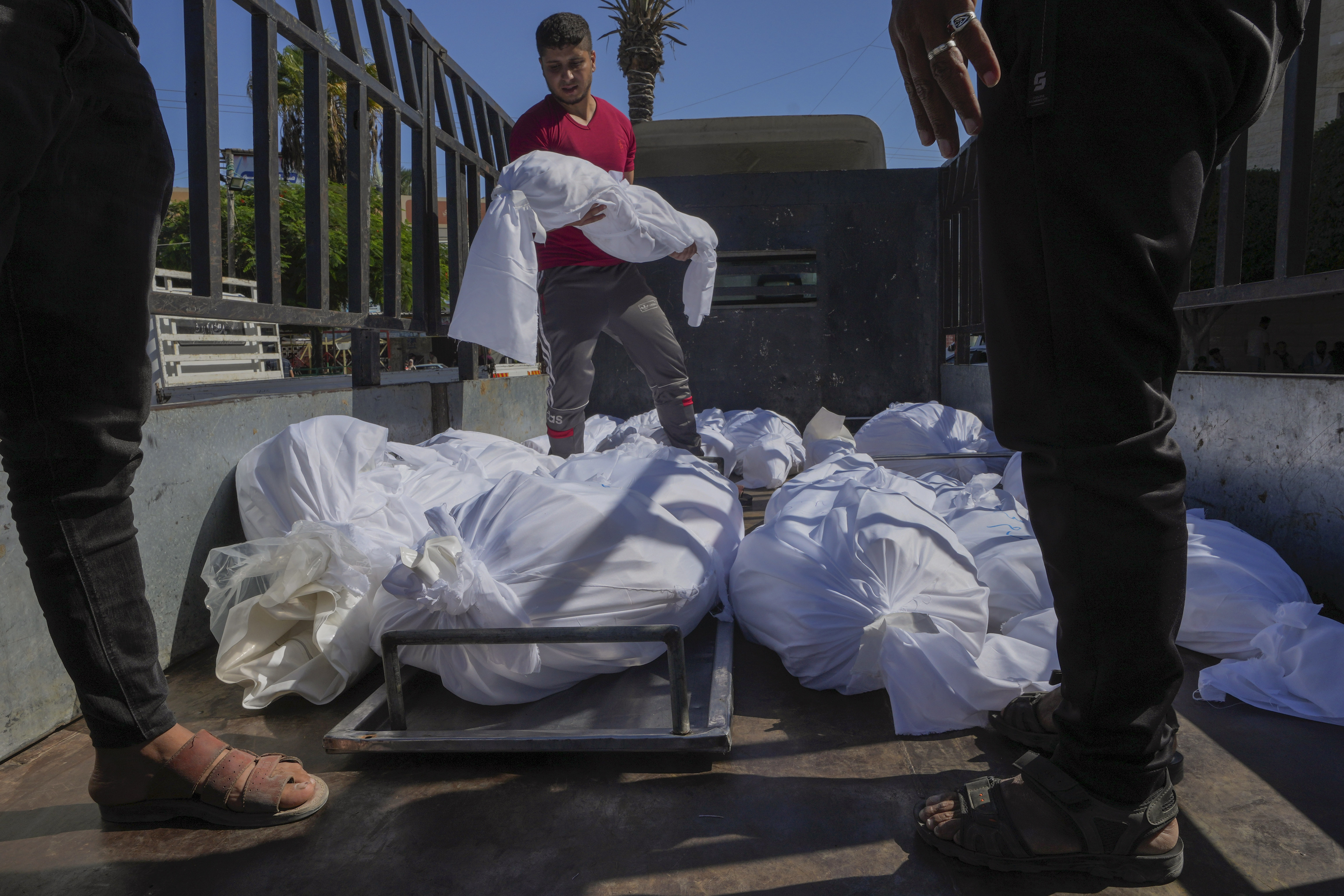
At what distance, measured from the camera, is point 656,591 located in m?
1.69

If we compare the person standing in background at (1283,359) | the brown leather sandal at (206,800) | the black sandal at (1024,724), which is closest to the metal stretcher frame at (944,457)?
the black sandal at (1024,724)

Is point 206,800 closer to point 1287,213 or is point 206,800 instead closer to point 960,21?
point 960,21

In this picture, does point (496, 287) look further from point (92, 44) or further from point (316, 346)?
point (316, 346)

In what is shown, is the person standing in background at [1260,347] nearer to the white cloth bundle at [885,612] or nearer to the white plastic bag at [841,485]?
the white plastic bag at [841,485]

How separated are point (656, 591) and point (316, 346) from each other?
2462cm

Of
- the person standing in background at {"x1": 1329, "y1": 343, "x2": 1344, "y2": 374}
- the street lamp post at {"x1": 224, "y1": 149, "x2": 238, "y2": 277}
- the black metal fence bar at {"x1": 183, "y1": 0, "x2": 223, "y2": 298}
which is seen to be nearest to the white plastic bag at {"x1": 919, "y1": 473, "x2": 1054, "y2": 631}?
the black metal fence bar at {"x1": 183, "y1": 0, "x2": 223, "y2": 298}

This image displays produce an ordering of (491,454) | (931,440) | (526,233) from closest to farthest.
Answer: (491,454), (526,233), (931,440)

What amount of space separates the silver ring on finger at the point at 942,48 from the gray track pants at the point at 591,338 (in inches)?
105

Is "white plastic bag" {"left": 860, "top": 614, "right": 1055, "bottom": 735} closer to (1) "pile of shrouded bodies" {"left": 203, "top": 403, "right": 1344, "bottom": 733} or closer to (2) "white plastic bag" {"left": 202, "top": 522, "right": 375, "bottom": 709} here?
(1) "pile of shrouded bodies" {"left": 203, "top": 403, "right": 1344, "bottom": 733}

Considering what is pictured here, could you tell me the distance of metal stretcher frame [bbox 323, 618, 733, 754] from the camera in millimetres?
1400

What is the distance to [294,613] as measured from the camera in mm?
1801

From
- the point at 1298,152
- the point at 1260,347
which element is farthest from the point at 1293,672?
the point at 1260,347

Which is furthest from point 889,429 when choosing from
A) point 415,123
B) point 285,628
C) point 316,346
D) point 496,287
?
point 316,346

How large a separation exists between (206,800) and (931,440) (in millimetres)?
3609
